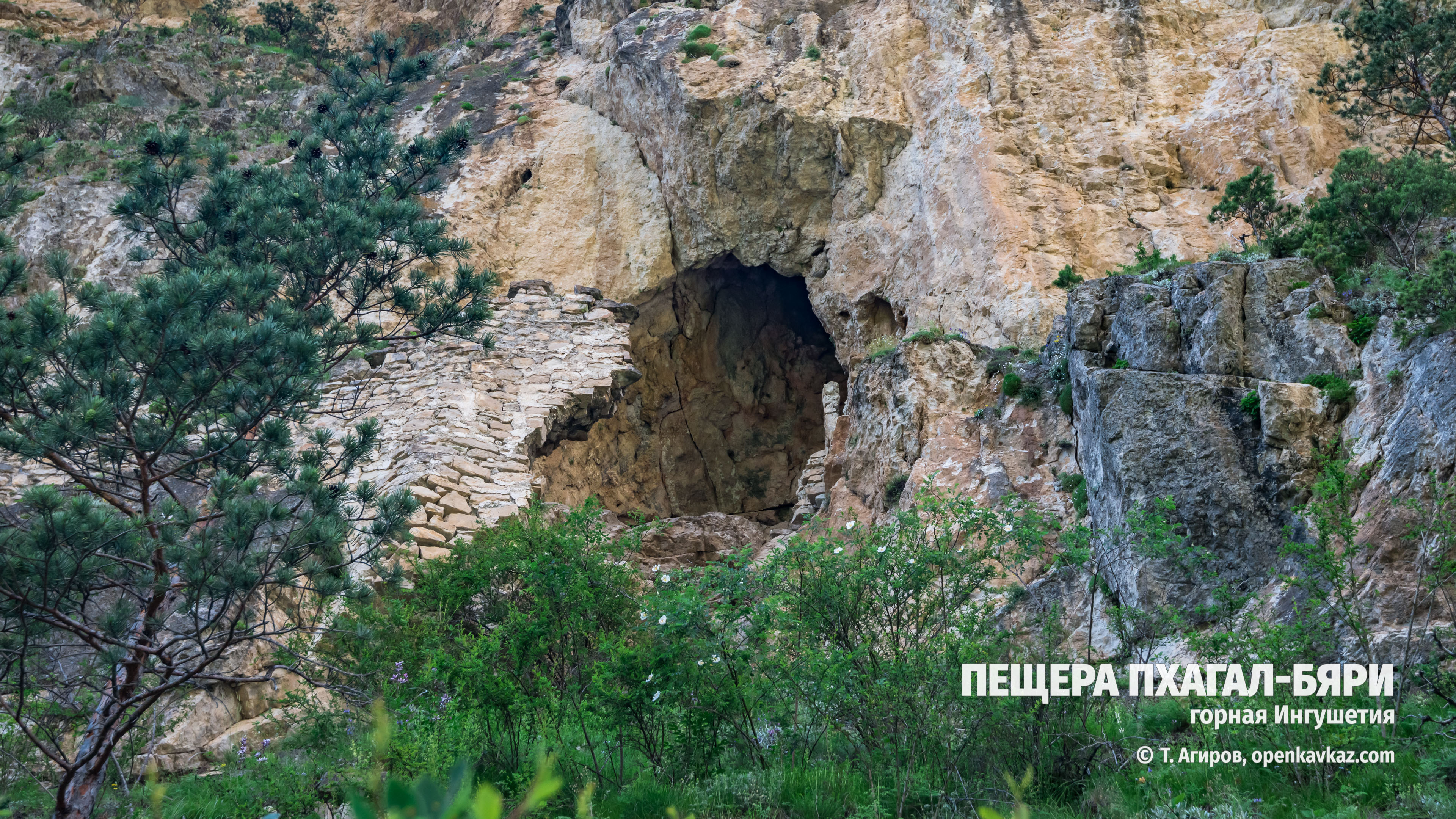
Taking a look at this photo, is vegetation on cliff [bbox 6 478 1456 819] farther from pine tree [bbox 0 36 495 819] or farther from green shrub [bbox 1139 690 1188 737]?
pine tree [bbox 0 36 495 819]

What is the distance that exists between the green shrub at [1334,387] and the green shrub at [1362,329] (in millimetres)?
342

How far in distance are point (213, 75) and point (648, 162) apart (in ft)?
48.2

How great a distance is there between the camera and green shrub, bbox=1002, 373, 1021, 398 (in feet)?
33.2

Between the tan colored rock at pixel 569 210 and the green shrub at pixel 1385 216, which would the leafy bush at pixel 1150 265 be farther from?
the tan colored rock at pixel 569 210

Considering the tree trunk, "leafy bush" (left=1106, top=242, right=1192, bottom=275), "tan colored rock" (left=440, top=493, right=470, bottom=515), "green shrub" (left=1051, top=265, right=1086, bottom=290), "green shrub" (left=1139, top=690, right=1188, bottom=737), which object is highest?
"green shrub" (left=1051, top=265, right=1086, bottom=290)

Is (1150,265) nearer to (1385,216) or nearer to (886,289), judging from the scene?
(1385,216)

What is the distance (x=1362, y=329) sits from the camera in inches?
275

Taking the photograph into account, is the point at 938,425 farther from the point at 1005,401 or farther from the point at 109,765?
the point at 109,765

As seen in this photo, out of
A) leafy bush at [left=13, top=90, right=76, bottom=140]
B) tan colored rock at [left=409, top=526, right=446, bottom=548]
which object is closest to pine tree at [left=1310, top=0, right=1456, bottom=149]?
tan colored rock at [left=409, top=526, right=446, bottom=548]

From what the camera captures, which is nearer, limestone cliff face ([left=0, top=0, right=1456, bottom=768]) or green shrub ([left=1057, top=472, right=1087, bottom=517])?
limestone cliff face ([left=0, top=0, right=1456, bottom=768])

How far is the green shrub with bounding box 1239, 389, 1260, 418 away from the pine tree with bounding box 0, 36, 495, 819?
5872 millimetres

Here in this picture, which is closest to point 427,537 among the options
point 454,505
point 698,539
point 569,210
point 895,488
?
point 454,505

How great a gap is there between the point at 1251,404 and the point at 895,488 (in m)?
3.90

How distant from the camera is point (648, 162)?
16188 millimetres
